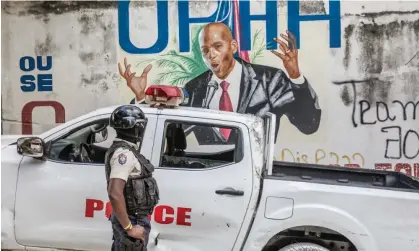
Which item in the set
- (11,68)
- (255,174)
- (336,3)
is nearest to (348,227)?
(255,174)

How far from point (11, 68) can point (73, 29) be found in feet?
3.59

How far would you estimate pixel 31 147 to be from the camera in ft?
14.6

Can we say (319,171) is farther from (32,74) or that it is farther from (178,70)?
(32,74)

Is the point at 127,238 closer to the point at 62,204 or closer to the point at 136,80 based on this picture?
the point at 62,204

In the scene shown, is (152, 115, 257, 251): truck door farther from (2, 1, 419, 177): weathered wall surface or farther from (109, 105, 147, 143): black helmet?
(2, 1, 419, 177): weathered wall surface

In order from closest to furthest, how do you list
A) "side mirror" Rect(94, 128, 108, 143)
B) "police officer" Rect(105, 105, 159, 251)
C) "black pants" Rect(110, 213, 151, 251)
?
"police officer" Rect(105, 105, 159, 251) < "black pants" Rect(110, 213, 151, 251) < "side mirror" Rect(94, 128, 108, 143)

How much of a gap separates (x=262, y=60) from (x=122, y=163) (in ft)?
15.7

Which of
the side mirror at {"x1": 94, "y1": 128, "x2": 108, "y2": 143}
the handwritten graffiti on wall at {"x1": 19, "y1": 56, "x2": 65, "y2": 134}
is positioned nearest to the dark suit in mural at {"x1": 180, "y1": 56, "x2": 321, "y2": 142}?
the handwritten graffiti on wall at {"x1": 19, "y1": 56, "x2": 65, "y2": 134}

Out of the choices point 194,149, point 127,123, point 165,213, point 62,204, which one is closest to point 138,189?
point 127,123

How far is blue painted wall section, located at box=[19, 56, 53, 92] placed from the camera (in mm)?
8109

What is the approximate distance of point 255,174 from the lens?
4.43 metres

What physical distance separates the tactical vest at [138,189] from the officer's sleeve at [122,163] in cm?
4

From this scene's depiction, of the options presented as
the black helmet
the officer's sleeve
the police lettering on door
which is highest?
the black helmet

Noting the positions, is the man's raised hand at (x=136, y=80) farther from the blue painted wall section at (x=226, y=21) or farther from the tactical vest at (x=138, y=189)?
the tactical vest at (x=138, y=189)
